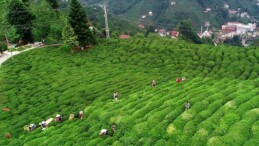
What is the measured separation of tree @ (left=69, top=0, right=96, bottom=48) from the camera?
5547 cm

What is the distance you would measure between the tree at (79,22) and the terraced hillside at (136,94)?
281 cm

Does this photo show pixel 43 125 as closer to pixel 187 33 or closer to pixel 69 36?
pixel 69 36

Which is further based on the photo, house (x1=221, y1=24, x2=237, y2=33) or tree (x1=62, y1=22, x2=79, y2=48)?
house (x1=221, y1=24, x2=237, y2=33)

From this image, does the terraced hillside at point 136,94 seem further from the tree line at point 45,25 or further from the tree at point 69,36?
the tree line at point 45,25

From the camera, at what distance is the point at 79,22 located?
55469 mm

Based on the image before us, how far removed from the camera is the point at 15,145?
93.6ft

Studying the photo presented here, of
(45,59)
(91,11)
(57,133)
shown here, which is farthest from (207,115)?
(91,11)

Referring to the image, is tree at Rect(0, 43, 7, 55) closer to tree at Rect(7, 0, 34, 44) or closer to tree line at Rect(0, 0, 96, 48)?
tree line at Rect(0, 0, 96, 48)

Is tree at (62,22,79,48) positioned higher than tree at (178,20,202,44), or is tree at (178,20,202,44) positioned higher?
tree at (62,22,79,48)

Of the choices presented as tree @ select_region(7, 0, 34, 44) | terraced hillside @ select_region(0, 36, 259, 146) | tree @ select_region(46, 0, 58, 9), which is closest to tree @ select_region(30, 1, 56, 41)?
tree @ select_region(7, 0, 34, 44)

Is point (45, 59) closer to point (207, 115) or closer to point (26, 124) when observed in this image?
point (26, 124)

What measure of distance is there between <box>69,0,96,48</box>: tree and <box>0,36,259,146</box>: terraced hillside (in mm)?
2810

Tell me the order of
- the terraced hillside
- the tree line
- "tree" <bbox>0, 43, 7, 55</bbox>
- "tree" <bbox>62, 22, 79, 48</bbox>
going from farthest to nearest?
"tree" <bbox>0, 43, 7, 55</bbox>, the tree line, "tree" <bbox>62, 22, 79, 48</bbox>, the terraced hillside

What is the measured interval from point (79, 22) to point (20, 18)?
522 inches
